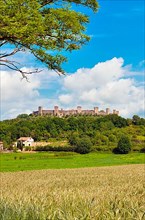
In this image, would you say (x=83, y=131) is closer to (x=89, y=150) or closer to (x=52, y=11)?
(x=89, y=150)

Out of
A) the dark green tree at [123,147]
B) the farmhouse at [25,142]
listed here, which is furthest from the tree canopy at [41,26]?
the farmhouse at [25,142]

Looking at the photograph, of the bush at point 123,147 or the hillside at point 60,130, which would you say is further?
the hillside at point 60,130

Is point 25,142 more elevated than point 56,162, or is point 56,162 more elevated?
point 25,142

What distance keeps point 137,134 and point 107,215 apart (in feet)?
576

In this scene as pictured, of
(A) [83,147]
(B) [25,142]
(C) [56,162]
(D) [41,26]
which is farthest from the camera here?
(B) [25,142]

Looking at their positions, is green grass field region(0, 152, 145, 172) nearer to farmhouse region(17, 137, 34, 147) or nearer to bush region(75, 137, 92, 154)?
bush region(75, 137, 92, 154)

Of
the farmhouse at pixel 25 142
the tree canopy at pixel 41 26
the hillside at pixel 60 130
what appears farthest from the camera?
the hillside at pixel 60 130

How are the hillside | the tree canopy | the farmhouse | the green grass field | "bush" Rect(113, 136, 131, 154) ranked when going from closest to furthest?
the tree canopy < the green grass field < "bush" Rect(113, 136, 131, 154) < the farmhouse < the hillside

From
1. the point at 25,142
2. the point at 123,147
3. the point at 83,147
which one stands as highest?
the point at 25,142

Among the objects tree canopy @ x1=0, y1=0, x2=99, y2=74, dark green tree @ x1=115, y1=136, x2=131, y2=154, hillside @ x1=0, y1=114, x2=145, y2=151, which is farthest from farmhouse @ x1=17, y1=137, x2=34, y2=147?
tree canopy @ x1=0, y1=0, x2=99, y2=74

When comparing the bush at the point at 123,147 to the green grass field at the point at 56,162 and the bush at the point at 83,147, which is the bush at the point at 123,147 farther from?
the green grass field at the point at 56,162

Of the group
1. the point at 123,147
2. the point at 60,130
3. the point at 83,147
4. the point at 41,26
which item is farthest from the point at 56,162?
the point at 60,130

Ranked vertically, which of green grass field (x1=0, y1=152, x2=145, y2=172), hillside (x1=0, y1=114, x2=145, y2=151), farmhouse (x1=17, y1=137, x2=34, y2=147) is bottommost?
green grass field (x1=0, y1=152, x2=145, y2=172)

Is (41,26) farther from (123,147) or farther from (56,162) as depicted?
(123,147)
